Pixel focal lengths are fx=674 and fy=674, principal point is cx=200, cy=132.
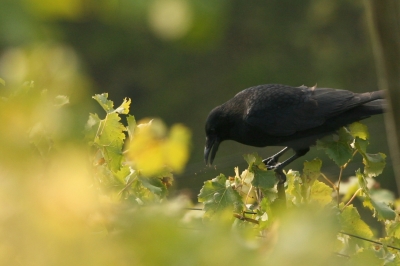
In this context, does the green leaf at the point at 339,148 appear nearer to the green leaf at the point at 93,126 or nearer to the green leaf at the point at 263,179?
the green leaf at the point at 263,179

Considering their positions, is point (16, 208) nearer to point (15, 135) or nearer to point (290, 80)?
point (15, 135)

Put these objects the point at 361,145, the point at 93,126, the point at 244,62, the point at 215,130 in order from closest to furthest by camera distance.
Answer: the point at 93,126 → the point at 361,145 → the point at 215,130 → the point at 244,62

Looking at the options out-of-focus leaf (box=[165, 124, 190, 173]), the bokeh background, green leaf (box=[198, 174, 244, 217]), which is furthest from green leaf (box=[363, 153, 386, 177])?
the bokeh background

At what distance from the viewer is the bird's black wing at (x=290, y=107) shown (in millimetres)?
3592

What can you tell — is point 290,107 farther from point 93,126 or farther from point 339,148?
point 93,126

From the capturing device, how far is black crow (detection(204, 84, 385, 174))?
3494 millimetres

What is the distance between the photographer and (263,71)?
46.8 ft

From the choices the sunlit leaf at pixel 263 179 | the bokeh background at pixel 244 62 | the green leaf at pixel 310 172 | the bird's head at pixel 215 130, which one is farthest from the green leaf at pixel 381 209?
the bokeh background at pixel 244 62

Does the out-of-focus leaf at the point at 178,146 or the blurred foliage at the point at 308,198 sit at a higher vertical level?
the out-of-focus leaf at the point at 178,146

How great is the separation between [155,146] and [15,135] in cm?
35

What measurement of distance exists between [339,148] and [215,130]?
1.43m

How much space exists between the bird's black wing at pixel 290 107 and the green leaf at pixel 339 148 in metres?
0.82

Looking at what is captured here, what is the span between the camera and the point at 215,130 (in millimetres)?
3914

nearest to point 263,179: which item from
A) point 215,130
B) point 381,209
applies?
point 381,209
